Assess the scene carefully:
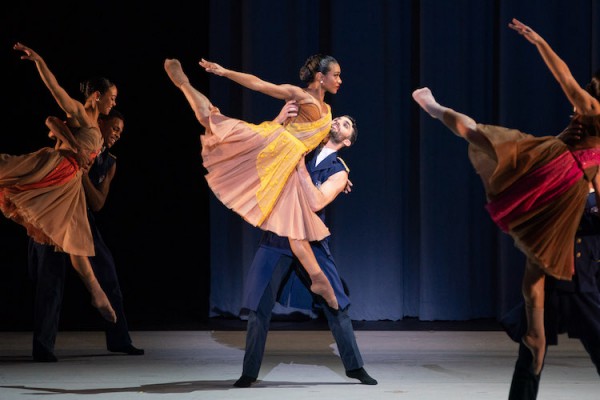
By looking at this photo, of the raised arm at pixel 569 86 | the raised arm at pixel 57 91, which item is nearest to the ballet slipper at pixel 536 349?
the raised arm at pixel 569 86

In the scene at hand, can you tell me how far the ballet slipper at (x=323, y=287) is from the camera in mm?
5129

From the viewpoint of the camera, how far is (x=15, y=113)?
779cm

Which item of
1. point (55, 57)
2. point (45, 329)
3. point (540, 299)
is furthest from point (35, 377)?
point (55, 57)

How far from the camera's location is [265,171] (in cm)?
509

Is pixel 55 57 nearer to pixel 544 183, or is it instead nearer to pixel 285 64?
pixel 285 64

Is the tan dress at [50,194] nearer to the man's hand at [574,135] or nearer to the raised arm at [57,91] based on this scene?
the raised arm at [57,91]

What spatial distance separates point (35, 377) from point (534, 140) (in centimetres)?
270

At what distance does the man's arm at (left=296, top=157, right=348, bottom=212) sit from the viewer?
203 inches

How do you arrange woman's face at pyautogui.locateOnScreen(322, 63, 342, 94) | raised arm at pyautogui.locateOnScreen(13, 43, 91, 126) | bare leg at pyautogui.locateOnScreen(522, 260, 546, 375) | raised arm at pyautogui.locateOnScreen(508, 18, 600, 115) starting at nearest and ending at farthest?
1. raised arm at pyautogui.locateOnScreen(508, 18, 600, 115)
2. bare leg at pyautogui.locateOnScreen(522, 260, 546, 375)
3. woman's face at pyautogui.locateOnScreen(322, 63, 342, 94)
4. raised arm at pyautogui.locateOnScreen(13, 43, 91, 126)

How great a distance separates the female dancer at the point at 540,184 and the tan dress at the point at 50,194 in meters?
2.45

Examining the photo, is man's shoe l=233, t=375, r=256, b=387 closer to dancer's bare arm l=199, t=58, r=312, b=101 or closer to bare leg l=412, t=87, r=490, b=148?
dancer's bare arm l=199, t=58, r=312, b=101

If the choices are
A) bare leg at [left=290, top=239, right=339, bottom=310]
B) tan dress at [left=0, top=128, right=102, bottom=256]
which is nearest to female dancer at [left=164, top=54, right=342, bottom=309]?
bare leg at [left=290, top=239, right=339, bottom=310]

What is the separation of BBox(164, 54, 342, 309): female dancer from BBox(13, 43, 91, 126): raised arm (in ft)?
2.68

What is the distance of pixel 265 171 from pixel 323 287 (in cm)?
59
